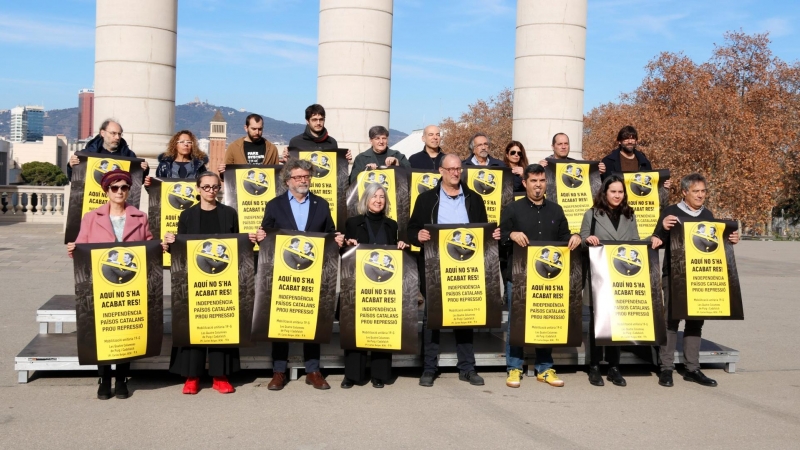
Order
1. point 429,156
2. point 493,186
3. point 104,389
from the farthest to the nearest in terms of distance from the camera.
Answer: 1. point 429,156
2. point 493,186
3. point 104,389

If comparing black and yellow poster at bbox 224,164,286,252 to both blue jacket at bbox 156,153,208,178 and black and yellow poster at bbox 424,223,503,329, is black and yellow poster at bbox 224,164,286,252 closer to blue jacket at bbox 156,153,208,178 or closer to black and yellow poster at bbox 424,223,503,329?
blue jacket at bbox 156,153,208,178

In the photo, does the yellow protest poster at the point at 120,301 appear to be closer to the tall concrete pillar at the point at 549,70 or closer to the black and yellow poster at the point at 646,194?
the black and yellow poster at the point at 646,194

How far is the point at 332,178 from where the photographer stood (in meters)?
10.8

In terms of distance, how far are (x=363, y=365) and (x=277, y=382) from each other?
34.5 inches

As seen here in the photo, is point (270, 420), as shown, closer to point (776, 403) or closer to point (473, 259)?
point (473, 259)

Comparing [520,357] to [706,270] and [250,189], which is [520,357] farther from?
[250,189]

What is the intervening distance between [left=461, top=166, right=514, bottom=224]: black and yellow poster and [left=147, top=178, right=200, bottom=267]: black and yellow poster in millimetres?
3251

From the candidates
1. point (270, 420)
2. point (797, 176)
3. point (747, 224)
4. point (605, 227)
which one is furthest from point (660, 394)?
point (797, 176)

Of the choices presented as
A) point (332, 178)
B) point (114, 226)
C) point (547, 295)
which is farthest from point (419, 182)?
point (114, 226)

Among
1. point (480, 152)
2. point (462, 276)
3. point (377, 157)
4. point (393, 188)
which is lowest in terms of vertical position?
point (462, 276)

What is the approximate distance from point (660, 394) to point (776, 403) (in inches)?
42.1

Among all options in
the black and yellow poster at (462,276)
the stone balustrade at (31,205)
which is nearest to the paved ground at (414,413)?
the black and yellow poster at (462,276)

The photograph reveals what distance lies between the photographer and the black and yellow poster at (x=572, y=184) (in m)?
11.2

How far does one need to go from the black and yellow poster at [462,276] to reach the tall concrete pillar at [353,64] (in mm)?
9666
